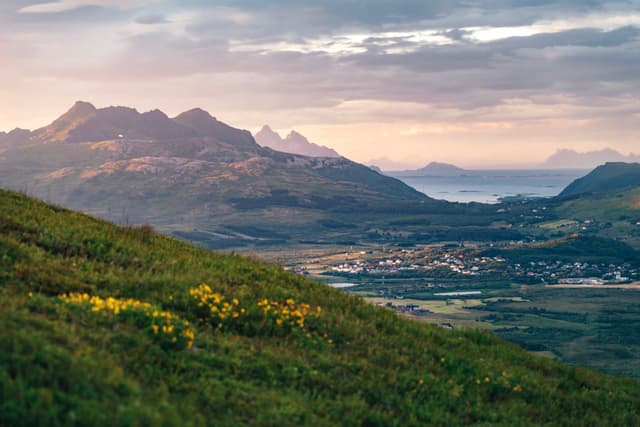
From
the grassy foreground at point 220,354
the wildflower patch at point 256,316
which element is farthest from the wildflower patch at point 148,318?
the wildflower patch at point 256,316

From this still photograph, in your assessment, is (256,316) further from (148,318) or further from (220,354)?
(148,318)

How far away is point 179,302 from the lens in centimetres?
1756

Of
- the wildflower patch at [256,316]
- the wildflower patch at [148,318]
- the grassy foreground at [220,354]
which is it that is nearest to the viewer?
the grassy foreground at [220,354]

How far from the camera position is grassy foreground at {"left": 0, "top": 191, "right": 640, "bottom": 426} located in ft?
35.8

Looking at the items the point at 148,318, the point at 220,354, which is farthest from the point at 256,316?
the point at 148,318

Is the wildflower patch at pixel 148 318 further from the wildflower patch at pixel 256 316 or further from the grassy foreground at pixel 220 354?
the wildflower patch at pixel 256 316

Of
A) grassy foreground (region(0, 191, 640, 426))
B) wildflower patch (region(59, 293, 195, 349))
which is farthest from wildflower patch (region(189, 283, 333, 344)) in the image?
wildflower patch (region(59, 293, 195, 349))

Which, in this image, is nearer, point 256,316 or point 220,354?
point 220,354

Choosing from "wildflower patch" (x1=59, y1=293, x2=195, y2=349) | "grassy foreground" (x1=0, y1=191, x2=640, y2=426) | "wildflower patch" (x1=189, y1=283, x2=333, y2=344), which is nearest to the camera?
"grassy foreground" (x1=0, y1=191, x2=640, y2=426)

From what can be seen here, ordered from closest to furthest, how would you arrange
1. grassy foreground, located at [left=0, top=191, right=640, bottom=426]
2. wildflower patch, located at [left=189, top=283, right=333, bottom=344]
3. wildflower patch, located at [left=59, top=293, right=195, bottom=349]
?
1. grassy foreground, located at [left=0, top=191, right=640, bottom=426]
2. wildflower patch, located at [left=59, top=293, right=195, bottom=349]
3. wildflower patch, located at [left=189, top=283, right=333, bottom=344]

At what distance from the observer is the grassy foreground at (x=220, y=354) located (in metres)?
10.9

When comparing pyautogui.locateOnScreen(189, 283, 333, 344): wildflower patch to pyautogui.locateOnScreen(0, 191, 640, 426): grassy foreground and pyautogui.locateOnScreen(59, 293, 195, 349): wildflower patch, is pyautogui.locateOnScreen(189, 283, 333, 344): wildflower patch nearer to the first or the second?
pyautogui.locateOnScreen(0, 191, 640, 426): grassy foreground

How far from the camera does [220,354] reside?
1471cm

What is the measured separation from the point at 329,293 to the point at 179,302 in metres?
6.74
